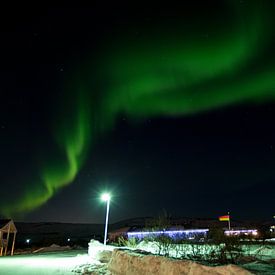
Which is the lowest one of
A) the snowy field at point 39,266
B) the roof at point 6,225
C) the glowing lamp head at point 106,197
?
the snowy field at point 39,266

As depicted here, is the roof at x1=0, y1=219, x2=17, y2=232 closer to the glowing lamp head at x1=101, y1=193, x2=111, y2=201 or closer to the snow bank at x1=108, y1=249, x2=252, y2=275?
the glowing lamp head at x1=101, y1=193, x2=111, y2=201

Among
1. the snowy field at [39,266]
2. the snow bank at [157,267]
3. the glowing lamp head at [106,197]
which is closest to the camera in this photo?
the snow bank at [157,267]

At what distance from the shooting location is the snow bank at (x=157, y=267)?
8.23 meters

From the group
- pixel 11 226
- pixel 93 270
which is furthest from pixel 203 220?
pixel 93 270

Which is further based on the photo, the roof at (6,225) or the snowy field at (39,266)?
the roof at (6,225)

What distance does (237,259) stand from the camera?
1366 centimetres

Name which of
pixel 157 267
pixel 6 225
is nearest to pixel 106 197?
pixel 157 267

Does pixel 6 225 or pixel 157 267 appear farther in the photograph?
pixel 6 225

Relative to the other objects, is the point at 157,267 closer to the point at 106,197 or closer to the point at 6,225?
the point at 106,197

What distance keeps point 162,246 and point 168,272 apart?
30.2 feet

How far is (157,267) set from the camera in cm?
1120

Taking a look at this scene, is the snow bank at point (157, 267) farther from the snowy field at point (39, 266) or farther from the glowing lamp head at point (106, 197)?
the glowing lamp head at point (106, 197)

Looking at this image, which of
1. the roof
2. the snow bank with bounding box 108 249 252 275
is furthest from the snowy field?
the roof

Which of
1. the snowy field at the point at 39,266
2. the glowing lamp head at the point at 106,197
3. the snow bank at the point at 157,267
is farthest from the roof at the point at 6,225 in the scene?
the snow bank at the point at 157,267
